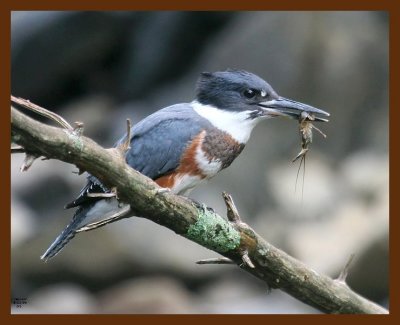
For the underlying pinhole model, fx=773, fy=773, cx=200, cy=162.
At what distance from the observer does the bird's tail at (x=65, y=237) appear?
3275mm

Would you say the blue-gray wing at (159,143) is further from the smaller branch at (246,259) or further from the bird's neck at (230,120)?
the smaller branch at (246,259)

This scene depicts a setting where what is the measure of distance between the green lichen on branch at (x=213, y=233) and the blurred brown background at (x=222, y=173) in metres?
2.34

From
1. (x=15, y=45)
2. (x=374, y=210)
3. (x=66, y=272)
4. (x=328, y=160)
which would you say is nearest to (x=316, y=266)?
(x=374, y=210)

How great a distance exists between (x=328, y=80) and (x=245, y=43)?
774 mm

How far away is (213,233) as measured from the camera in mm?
2715

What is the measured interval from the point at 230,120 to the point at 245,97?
0.12m

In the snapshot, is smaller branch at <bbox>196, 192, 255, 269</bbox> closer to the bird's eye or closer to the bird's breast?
the bird's breast

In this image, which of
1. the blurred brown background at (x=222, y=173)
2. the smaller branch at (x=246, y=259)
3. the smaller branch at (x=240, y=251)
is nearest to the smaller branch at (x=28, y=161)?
the smaller branch at (x=240, y=251)

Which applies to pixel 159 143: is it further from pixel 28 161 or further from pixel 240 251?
pixel 28 161

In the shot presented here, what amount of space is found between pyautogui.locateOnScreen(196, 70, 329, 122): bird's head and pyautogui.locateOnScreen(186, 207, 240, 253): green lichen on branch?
2.39ft

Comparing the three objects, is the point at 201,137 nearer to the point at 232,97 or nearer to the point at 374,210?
the point at 232,97

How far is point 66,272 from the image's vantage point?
18.2ft

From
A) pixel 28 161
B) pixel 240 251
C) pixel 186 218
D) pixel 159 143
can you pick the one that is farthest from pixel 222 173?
pixel 28 161

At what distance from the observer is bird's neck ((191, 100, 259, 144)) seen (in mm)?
3314
